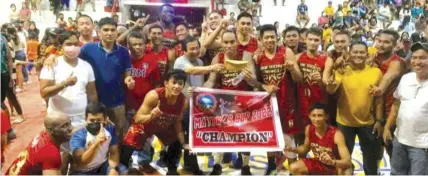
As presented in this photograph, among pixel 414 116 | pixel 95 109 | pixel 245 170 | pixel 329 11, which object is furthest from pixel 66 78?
pixel 329 11

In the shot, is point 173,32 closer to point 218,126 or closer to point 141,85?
point 141,85

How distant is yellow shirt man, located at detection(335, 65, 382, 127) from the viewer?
5.32 m

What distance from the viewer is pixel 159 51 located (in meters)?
6.25

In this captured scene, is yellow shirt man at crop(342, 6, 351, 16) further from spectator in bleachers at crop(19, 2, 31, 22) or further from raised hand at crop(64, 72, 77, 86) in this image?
raised hand at crop(64, 72, 77, 86)

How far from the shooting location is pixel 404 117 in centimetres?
479

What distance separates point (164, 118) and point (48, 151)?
5.87 ft

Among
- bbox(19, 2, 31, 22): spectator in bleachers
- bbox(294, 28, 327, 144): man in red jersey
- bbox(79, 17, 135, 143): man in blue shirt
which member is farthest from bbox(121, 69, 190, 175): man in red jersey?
bbox(19, 2, 31, 22): spectator in bleachers

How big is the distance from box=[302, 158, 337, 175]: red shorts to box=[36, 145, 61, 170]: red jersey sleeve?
259 cm

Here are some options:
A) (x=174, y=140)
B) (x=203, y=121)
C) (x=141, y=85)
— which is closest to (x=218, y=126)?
(x=203, y=121)

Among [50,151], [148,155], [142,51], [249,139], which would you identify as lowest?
[148,155]

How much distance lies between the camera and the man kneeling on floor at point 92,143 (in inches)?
185

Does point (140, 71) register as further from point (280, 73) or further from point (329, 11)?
point (329, 11)

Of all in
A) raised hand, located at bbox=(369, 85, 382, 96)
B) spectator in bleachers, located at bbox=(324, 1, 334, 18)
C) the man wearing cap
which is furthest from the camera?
spectator in bleachers, located at bbox=(324, 1, 334, 18)

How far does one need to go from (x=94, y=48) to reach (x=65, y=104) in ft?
2.41
